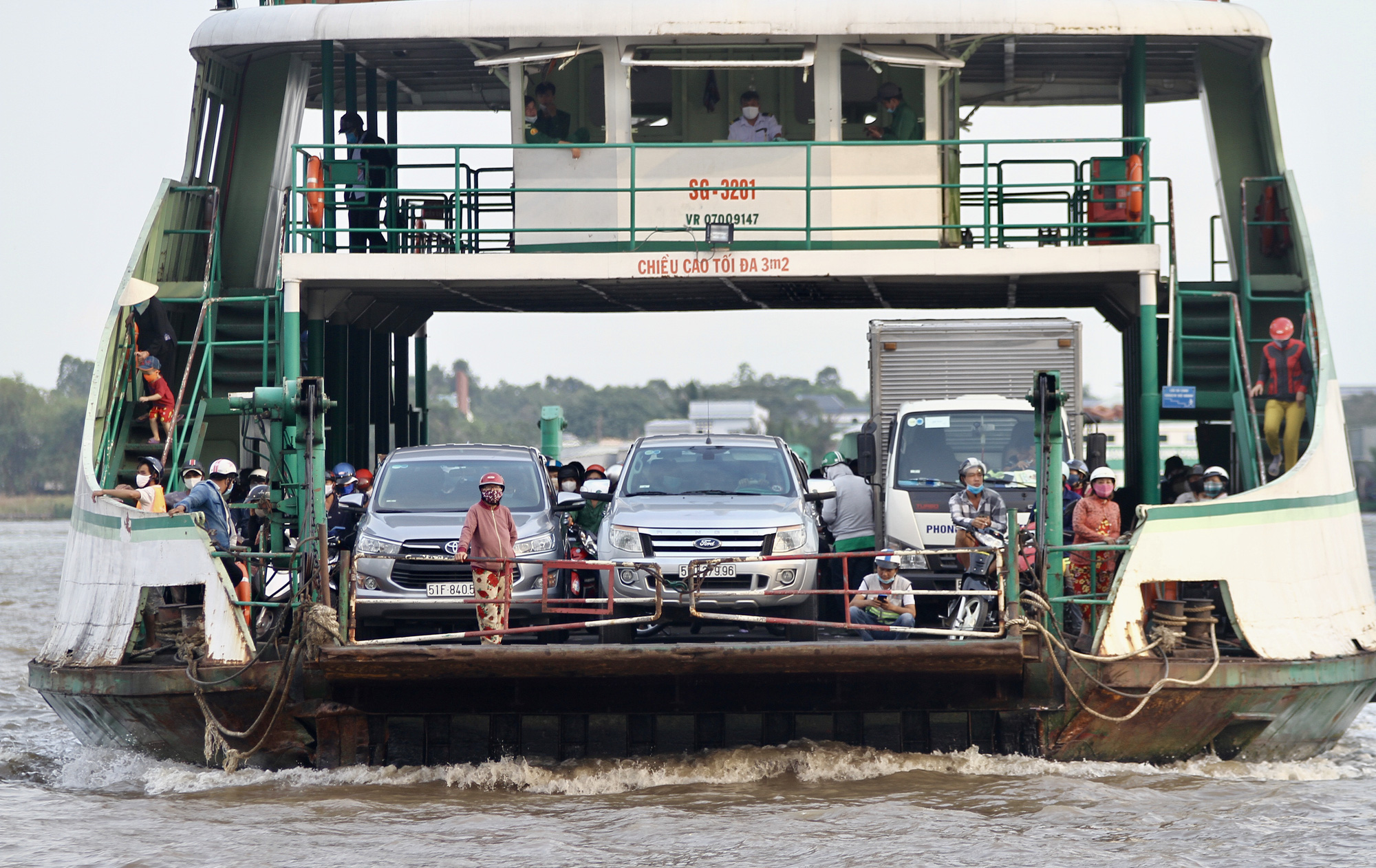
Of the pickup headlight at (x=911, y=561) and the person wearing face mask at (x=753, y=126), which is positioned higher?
the person wearing face mask at (x=753, y=126)

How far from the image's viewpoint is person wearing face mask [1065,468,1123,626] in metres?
12.1

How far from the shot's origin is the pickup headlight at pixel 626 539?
11.6 m

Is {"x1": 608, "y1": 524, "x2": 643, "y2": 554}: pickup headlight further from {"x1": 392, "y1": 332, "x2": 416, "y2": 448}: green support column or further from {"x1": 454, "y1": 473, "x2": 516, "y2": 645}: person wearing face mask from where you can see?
{"x1": 392, "y1": 332, "x2": 416, "y2": 448}: green support column

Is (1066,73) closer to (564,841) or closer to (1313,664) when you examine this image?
(1313,664)

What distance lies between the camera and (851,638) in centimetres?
1245

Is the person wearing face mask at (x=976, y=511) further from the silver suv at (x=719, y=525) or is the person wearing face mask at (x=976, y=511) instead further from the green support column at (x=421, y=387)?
the green support column at (x=421, y=387)

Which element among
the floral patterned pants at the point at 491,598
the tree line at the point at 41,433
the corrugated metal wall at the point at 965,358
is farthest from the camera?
the tree line at the point at 41,433

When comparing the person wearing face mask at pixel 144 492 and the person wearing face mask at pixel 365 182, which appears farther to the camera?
the person wearing face mask at pixel 365 182

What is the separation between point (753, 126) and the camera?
15.4 m

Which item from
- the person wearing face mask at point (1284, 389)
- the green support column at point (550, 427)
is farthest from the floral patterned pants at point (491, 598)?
the green support column at point (550, 427)

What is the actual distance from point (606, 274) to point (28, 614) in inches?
722

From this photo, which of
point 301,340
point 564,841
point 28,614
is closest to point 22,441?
point 28,614

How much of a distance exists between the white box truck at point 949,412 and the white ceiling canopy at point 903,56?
9.02ft

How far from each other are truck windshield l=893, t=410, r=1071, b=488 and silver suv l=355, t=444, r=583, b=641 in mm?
3296
